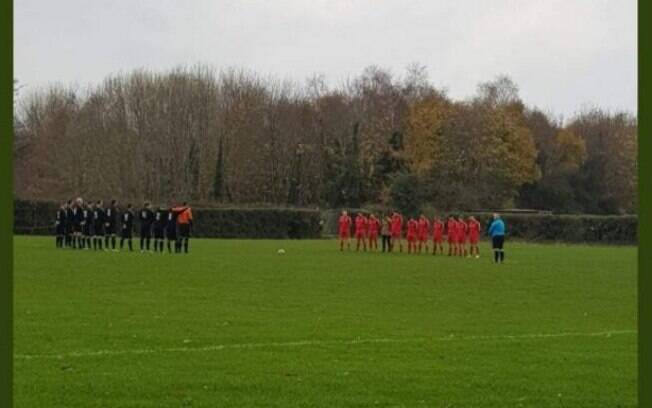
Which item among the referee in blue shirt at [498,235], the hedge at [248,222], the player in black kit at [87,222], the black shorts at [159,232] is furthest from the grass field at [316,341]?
the hedge at [248,222]

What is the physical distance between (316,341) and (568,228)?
61.9 meters

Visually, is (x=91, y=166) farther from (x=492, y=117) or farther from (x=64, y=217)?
(x=64, y=217)

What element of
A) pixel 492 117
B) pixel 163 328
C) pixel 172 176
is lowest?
pixel 163 328

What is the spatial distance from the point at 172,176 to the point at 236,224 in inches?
658

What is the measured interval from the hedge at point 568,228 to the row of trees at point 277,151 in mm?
4660

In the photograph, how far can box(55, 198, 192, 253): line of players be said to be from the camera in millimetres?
40750

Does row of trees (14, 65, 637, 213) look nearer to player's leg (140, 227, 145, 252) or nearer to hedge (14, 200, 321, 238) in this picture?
hedge (14, 200, 321, 238)

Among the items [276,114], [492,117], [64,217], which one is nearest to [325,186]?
[276,114]

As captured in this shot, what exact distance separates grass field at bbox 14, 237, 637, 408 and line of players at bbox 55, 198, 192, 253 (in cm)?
1299

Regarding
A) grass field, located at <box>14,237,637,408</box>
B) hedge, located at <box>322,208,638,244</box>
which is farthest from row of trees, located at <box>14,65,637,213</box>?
grass field, located at <box>14,237,637,408</box>

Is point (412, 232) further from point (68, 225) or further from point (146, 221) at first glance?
point (68, 225)

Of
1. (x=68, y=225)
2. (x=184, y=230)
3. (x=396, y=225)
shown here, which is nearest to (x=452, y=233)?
(x=396, y=225)

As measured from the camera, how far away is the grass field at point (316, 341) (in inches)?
381

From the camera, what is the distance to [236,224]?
66625 mm
